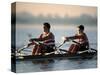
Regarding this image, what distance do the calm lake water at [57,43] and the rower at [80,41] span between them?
5cm

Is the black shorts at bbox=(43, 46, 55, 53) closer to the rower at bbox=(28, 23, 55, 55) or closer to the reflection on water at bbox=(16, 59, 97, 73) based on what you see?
the rower at bbox=(28, 23, 55, 55)

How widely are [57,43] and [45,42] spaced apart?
15 cm

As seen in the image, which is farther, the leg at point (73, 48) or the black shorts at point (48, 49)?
the leg at point (73, 48)

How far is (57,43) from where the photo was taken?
2.69 metres

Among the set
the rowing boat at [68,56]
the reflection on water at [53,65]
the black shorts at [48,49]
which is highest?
the black shorts at [48,49]

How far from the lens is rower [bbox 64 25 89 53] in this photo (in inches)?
109

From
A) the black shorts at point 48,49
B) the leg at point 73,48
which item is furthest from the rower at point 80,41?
the black shorts at point 48,49

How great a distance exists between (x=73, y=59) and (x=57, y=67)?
236mm

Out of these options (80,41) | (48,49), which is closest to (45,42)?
(48,49)

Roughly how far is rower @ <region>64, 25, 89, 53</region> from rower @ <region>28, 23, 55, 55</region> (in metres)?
0.27

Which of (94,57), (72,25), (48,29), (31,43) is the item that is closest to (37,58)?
(31,43)

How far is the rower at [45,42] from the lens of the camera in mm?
2593

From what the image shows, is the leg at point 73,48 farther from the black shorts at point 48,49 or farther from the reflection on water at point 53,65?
the black shorts at point 48,49

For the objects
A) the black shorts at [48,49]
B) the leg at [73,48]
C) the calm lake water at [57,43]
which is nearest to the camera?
the calm lake water at [57,43]
